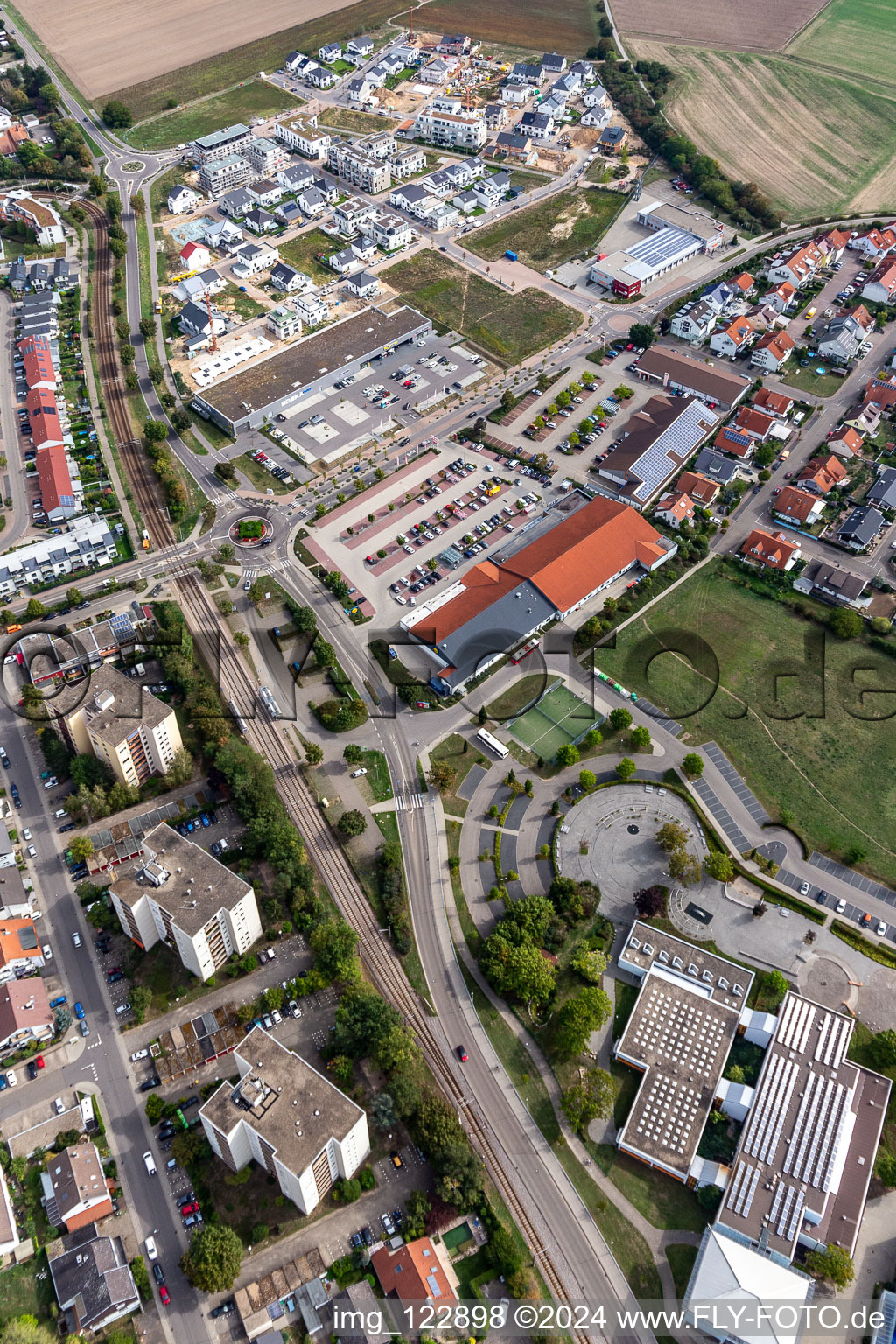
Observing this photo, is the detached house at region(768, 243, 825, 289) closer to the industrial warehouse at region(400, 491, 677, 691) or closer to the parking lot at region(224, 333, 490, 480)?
the parking lot at region(224, 333, 490, 480)

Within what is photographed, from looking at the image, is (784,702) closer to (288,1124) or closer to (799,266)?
(288,1124)

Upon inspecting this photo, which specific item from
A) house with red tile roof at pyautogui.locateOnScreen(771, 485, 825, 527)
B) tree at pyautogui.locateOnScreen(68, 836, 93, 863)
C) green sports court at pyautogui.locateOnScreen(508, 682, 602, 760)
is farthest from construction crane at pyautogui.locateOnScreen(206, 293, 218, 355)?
house with red tile roof at pyautogui.locateOnScreen(771, 485, 825, 527)

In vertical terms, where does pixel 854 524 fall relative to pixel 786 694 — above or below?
above

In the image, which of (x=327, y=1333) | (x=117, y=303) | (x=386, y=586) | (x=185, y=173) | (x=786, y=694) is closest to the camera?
(x=327, y=1333)

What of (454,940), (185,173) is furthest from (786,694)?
(185,173)

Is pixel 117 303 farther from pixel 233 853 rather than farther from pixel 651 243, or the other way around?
pixel 233 853

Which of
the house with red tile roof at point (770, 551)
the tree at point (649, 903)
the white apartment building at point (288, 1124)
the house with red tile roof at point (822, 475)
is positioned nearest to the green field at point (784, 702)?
the house with red tile roof at point (770, 551)

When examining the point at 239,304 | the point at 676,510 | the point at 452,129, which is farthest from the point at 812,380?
the point at 452,129
